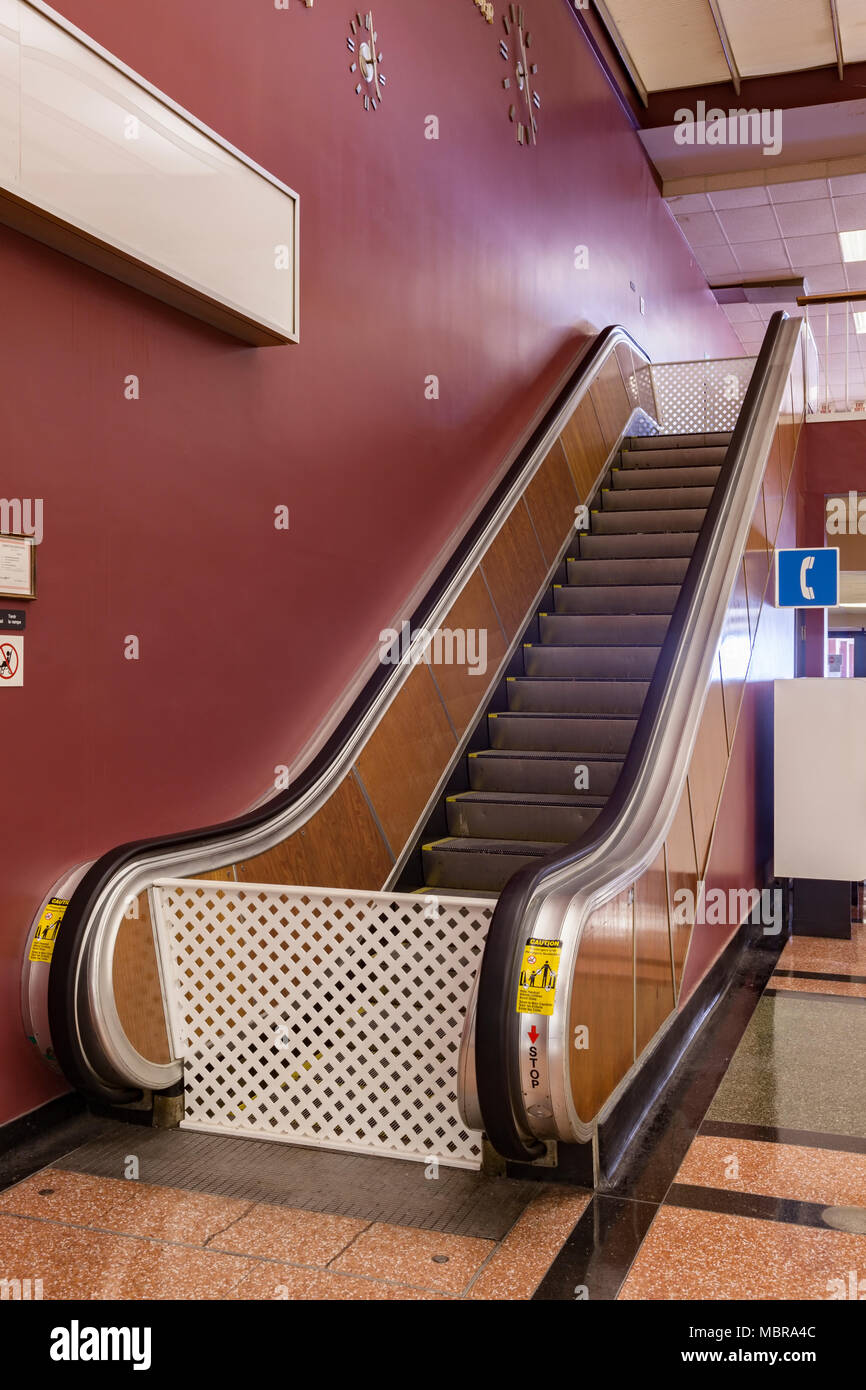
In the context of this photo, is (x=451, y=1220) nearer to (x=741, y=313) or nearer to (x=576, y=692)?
(x=576, y=692)

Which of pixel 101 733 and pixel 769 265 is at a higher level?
pixel 769 265

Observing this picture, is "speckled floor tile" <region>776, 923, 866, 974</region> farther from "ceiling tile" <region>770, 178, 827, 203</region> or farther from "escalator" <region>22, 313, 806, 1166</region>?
"ceiling tile" <region>770, 178, 827, 203</region>

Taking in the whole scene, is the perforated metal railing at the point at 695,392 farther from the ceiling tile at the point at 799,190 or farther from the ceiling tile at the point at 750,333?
the ceiling tile at the point at 750,333

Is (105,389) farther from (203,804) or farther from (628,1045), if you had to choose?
(628,1045)

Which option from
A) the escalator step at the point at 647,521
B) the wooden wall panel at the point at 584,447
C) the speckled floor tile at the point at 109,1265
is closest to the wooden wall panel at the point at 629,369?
the wooden wall panel at the point at 584,447

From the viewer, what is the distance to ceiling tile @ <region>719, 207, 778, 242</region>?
34.9ft

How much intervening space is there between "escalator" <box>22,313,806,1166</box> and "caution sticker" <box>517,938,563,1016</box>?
0.01 metres

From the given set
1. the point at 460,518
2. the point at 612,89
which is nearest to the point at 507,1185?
the point at 460,518

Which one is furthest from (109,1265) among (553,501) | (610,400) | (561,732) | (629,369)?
(629,369)

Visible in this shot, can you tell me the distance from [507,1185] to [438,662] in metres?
2.53

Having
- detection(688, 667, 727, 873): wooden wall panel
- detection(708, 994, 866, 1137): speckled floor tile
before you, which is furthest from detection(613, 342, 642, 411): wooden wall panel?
detection(708, 994, 866, 1137): speckled floor tile

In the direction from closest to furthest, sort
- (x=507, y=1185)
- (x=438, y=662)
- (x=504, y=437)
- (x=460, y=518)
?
(x=507, y=1185) < (x=438, y=662) < (x=460, y=518) < (x=504, y=437)

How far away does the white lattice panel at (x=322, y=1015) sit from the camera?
284 centimetres

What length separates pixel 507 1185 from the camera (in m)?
2.70
